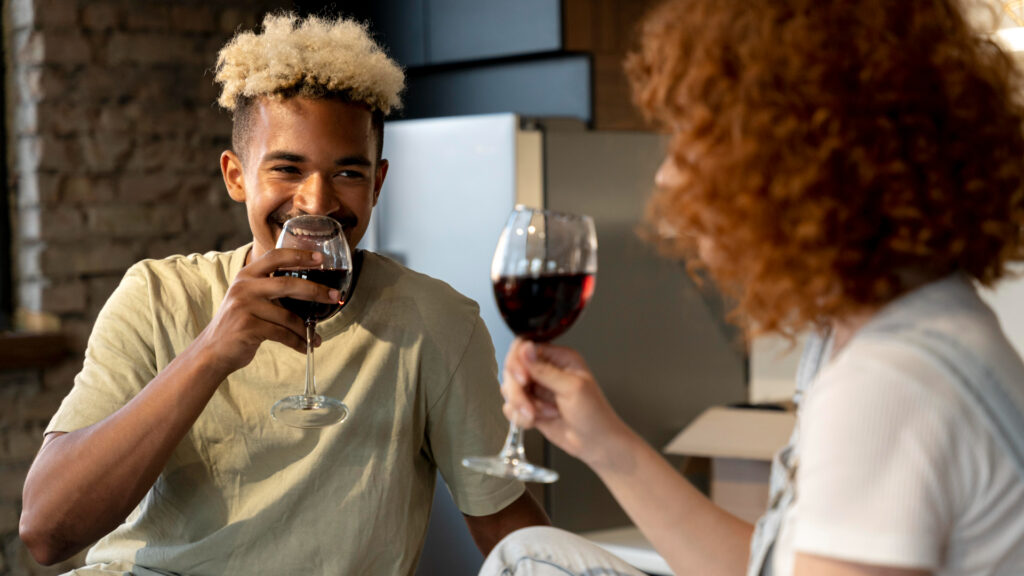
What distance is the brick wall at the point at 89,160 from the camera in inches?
101

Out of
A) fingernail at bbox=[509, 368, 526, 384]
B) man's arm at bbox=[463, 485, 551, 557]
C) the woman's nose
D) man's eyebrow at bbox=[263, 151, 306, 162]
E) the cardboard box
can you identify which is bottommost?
the cardboard box

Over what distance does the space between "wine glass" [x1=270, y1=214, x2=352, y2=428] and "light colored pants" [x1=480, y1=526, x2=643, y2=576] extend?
23 cm

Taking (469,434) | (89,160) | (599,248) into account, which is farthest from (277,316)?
(89,160)

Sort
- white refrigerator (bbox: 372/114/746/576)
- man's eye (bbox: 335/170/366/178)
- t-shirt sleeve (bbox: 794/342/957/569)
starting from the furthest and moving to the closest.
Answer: white refrigerator (bbox: 372/114/746/576)
man's eye (bbox: 335/170/366/178)
t-shirt sleeve (bbox: 794/342/957/569)

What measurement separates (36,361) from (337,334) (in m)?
1.48

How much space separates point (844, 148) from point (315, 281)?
2.03ft

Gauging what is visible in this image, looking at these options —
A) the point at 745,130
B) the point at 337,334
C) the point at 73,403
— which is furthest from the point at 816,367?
the point at 73,403

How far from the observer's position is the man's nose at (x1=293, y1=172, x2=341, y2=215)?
1.31m

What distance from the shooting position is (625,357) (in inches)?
103

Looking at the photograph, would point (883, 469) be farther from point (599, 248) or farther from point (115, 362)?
point (599, 248)

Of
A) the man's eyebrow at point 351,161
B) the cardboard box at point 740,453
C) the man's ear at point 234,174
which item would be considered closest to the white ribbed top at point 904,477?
the man's eyebrow at point 351,161

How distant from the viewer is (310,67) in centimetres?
134

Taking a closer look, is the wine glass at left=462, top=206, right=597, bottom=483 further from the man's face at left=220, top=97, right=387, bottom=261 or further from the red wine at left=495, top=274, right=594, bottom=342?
the man's face at left=220, top=97, right=387, bottom=261

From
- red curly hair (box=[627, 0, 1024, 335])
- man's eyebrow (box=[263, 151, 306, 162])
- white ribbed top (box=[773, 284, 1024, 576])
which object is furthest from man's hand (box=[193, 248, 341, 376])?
white ribbed top (box=[773, 284, 1024, 576])
